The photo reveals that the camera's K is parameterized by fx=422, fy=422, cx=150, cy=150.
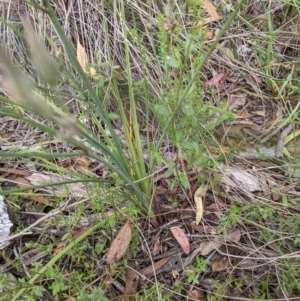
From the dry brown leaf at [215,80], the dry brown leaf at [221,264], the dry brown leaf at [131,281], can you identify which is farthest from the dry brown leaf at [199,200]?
the dry brown leaf at [215,80]

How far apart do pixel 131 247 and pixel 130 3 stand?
2.77 feet

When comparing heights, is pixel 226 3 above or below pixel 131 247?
above

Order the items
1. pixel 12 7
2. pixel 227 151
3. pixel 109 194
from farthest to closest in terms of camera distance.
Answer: pixel 12 7 → pixel 227 151 → pixel 109 194

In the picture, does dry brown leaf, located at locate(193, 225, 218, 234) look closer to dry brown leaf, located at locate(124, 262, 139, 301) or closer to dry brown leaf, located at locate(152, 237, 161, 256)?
dry brown leaf, located at locate(152, 237, 161, 256)

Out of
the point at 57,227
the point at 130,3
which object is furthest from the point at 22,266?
the point at 130,3

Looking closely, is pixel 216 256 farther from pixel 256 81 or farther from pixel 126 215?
pixel 256 81

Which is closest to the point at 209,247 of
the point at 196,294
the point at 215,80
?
the point at 196,294

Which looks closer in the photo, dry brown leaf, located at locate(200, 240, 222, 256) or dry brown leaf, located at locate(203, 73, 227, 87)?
dry brown leaf, located at locate(200, 240, 222, 256)

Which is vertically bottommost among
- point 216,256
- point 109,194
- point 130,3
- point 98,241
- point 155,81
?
point 216,256

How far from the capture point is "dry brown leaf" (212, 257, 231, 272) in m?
1.19

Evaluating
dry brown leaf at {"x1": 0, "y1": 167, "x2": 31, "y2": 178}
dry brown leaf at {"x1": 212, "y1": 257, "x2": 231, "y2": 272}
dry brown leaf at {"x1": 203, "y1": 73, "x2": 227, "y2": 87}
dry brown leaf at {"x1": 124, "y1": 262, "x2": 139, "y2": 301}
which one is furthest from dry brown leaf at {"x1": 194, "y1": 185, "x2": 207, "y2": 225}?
dry brown leaf at {"x1": 0, "y1": 167, "x2": 31, "y2": 178}

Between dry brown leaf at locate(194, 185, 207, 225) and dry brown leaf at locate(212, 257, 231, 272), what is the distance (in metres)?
0.12

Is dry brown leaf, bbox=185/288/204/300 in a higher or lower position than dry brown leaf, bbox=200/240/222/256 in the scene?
lower

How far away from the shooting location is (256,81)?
5.04 feet
